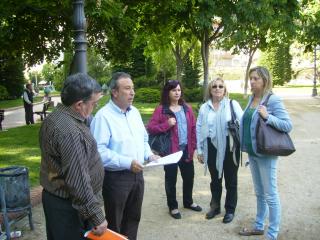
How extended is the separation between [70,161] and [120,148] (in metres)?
1.03

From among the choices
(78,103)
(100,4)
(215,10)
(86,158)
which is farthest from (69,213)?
(215,10)

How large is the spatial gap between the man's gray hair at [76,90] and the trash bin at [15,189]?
7.91 feet

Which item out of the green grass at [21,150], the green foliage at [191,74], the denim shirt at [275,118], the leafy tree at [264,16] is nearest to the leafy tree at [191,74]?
the green foliage at [191,74]

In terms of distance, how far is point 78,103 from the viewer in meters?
2.90

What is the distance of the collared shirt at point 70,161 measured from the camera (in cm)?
274

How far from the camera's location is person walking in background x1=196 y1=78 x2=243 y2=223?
5.33 meters

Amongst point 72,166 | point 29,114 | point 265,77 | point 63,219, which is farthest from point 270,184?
point 29,114

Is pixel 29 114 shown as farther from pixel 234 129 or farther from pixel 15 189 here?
pixel 234 129

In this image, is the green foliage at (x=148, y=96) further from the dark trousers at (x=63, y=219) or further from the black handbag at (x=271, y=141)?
the dark trousers at (x=63, y=219)

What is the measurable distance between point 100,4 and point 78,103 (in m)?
5.73

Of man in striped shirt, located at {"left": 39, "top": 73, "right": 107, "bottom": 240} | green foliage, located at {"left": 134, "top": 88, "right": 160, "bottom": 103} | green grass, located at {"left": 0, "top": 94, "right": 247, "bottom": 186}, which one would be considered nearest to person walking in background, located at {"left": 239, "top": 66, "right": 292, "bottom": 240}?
man in striped shirt, located at {"left": 39, "top": 73, "right": 107, "bottom": 240}

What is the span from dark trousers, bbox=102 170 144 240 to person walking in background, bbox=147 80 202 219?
5.26 feet

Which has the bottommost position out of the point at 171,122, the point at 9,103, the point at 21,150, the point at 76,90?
the point at 9,103

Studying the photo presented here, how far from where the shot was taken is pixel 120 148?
373cm
